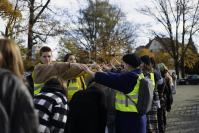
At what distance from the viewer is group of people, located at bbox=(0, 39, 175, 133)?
8.16 feet

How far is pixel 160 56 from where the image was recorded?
78.2 m

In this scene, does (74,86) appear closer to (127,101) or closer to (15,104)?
(127,101)

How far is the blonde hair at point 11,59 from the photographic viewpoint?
2709 mm

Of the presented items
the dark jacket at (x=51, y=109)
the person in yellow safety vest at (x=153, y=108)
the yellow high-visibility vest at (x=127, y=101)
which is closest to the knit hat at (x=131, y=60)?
the yellow high-visibility vest at (x=127, y=101)

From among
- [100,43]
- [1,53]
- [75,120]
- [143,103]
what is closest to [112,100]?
[143,103]

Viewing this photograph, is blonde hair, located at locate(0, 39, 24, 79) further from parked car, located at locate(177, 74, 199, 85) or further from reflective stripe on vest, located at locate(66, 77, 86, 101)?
parked car, located at locate(177, 74, 199, 85)

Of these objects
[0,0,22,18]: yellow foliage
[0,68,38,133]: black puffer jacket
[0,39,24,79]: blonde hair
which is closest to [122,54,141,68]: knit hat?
[0,39,24,79]: blonde hair

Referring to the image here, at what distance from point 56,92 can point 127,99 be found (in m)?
2.52

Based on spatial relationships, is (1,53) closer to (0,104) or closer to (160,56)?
(0,104)

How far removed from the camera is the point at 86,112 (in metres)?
4.96

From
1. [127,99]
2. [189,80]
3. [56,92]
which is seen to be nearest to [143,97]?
[127,99]

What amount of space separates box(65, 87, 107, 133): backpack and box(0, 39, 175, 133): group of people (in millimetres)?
32

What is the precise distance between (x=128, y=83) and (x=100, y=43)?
1723 inches

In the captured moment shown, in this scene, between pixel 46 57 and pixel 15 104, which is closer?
pixel 15 104
